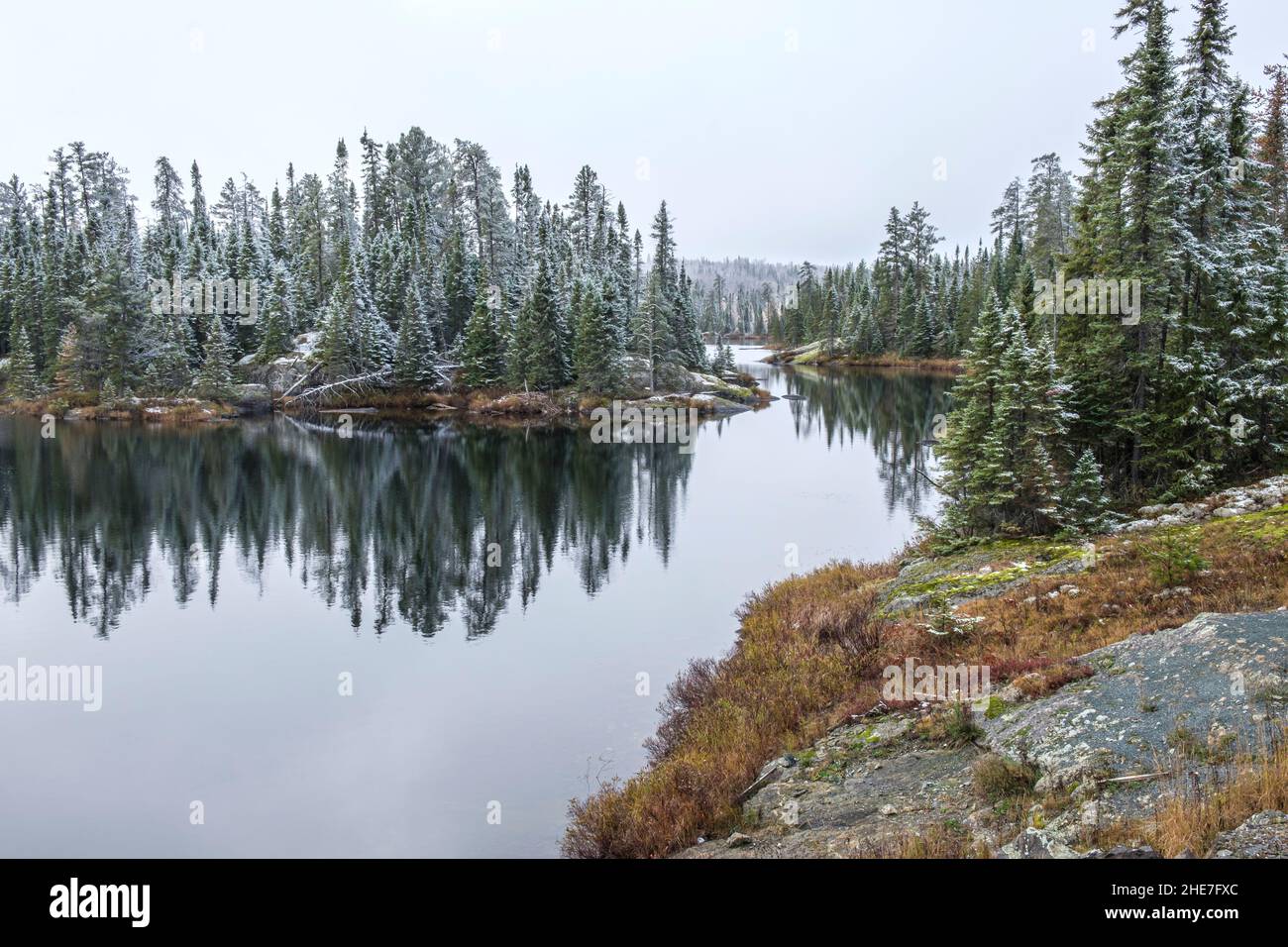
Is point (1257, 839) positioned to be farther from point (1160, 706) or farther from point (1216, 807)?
point (1160, 706)

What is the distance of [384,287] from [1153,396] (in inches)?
2850

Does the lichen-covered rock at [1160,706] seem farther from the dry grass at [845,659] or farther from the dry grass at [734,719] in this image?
the dry grass at [734,719]

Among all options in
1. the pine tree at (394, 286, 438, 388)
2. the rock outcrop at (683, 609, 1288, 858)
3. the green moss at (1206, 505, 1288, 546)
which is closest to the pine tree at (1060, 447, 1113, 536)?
the green moss at (1206, 505, 1288, 546)

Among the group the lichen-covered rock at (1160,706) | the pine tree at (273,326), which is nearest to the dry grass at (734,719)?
the lichen-covered rock at (1160,706)

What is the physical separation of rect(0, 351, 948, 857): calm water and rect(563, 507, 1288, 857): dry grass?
1.33 meters

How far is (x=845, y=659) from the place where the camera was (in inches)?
634

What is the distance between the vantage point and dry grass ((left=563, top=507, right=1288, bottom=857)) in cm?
1159

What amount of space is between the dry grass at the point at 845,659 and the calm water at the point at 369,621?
1.33 meters

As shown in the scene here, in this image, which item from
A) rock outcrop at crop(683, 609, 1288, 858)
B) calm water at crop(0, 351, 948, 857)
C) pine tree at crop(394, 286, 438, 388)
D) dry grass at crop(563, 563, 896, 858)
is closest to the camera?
rock outcrop at crop(683, 609, 1288, 858)

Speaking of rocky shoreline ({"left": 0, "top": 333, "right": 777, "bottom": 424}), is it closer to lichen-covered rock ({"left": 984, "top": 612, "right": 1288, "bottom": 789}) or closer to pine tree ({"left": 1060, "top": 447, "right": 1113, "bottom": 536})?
pine tree ({"left": 1060, "top": 447, "right": 1113, "bottom": 536})

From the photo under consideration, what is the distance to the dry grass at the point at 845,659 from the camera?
38.0 feet

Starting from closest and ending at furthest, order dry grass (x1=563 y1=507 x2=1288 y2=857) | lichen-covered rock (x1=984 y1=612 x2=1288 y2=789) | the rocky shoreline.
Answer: lichen-covered rock (x1=984 y1=612 x2=1288 y2=789), dry grass (x1=563 y1=507 x2=1288 y2=857), the rocky shoreline

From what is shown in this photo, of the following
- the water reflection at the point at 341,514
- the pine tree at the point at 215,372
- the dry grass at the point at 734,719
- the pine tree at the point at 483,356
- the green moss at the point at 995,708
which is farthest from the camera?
the pine tree at the point at 483,356
